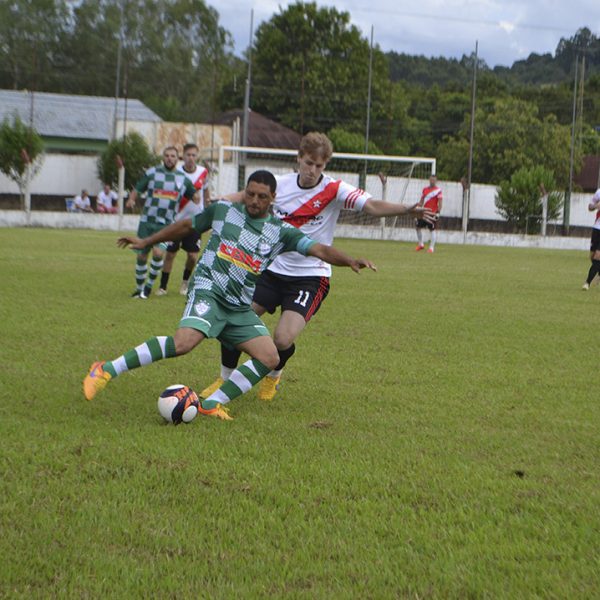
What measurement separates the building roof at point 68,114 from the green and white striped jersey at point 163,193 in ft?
135

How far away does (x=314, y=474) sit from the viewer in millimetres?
4844

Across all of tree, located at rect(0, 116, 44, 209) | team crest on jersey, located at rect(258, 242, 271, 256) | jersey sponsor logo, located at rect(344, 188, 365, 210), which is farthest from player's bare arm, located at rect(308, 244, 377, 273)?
tree, located at rect(0, 116, 44, 209)

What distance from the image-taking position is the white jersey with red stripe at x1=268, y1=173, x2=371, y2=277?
7309 mm

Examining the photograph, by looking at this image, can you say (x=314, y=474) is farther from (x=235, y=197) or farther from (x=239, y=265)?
(x=235, y=197)

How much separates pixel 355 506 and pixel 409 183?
3605cm

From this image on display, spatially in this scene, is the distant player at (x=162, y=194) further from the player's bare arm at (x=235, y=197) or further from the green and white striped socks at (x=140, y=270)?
the player's bare arm at (x=235, y=197)

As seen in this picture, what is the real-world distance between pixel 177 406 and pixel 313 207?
222 centimetres

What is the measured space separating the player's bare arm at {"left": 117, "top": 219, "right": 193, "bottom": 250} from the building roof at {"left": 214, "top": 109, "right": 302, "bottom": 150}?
4667cm

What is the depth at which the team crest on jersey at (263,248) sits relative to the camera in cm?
636

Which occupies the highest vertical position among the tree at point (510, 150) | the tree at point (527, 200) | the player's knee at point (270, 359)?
the tree at point (510, 150)

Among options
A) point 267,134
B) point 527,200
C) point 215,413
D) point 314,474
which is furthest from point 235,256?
point 267,134

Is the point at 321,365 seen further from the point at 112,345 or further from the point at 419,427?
the point at 419,427

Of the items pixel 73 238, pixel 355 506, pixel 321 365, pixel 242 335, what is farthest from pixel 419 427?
pixel 73 238

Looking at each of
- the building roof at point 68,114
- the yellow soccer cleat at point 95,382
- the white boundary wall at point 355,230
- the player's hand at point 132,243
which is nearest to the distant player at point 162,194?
the player's hand at point 132,243
